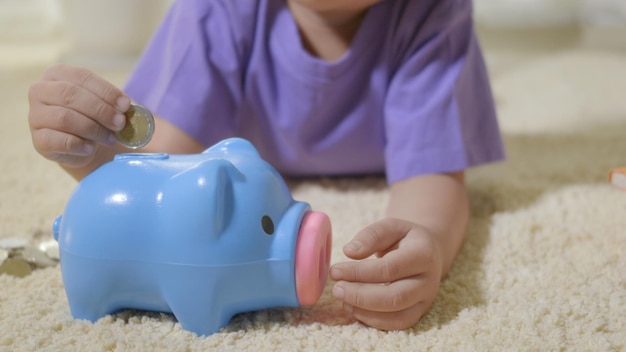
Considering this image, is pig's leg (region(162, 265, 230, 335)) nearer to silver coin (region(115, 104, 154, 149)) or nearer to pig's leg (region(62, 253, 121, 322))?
pig's leg (region(62, 253, 121, 322))

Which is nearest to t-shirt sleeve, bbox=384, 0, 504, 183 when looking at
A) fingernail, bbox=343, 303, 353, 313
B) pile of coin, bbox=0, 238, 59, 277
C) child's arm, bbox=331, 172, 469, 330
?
child's arm, bbox=331, 172, 469, 330

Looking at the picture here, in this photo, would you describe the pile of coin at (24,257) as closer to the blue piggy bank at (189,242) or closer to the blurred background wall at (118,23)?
the blue piggy bank at (189,242)

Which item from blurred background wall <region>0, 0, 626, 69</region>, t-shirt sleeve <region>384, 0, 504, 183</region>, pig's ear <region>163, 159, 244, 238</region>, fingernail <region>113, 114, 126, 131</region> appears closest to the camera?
pig's ear <region>163, 159, 244, 238</region>

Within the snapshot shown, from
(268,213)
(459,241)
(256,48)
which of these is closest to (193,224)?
(268,213)

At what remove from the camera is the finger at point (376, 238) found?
562 millimetres

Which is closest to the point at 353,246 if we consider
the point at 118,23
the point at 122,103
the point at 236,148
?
the point at 236,148

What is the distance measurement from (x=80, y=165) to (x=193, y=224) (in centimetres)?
20

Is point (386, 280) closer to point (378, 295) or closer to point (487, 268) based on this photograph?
point (378, 295)

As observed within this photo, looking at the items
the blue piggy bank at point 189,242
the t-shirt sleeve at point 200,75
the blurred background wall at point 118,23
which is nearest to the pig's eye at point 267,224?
the blue piggy bank at point 189,242

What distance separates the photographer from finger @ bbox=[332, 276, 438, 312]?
0.55 m

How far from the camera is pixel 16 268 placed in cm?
66

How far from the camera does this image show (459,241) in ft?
2.40

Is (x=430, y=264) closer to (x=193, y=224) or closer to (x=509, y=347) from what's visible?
(x=509, y=347)

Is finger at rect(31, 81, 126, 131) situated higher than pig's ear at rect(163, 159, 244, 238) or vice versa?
finger at rect(31, 81, 126, 131)
